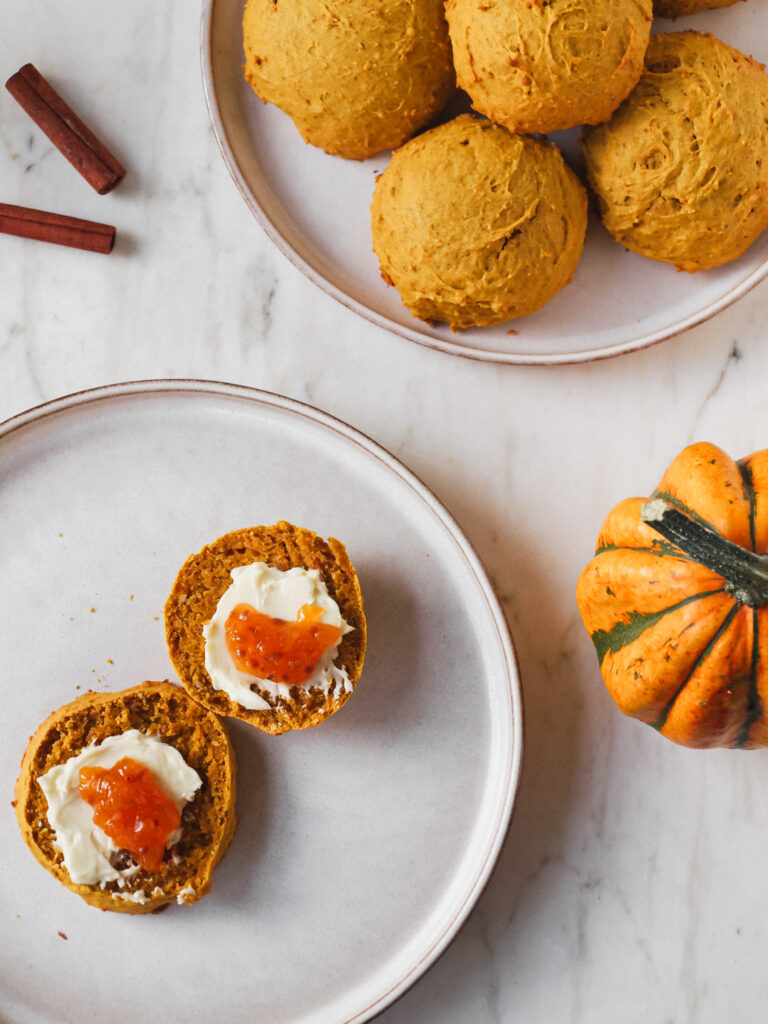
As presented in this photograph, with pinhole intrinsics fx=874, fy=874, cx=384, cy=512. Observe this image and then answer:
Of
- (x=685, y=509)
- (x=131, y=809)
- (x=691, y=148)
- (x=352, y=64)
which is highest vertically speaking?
(x=352, y=64)

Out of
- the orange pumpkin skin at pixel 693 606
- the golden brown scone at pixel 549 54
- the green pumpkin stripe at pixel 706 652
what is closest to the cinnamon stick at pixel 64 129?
the golden brown scone at pixel 549 54

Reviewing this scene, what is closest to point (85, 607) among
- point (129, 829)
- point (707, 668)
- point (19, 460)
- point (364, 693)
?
point (19, 460)

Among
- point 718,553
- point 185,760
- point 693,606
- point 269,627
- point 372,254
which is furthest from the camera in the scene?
point 372,254

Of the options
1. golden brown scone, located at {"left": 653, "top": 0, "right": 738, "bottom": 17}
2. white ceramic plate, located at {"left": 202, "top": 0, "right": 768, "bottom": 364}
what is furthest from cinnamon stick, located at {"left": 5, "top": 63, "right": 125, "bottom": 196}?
golden brown scone, located at {"left": 653, "top": 0, "right": 738, "bottom": 17}

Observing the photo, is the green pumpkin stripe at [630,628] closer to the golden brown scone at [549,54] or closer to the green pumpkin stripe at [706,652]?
the green pumpkin stripe at [706,652]

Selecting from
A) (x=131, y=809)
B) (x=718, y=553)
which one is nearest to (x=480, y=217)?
(x=718, y=553)

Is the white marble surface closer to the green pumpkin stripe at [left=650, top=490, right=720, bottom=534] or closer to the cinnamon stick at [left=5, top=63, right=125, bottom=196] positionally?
the cinnamon stick at [left=5, top=63, right=125, bottom=196]

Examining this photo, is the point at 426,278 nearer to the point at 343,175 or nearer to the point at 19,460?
the point at 343,175

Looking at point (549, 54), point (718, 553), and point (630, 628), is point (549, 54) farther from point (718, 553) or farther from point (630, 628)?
point (630, 628)
